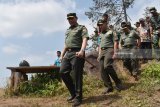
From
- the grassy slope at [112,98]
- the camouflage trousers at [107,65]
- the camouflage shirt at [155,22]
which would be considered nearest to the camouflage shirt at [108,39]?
the camouflage trousers at [107,65]

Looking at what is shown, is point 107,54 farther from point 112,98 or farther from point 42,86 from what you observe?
point 42,86

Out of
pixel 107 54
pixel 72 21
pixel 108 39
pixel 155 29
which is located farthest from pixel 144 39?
pixel 72 21

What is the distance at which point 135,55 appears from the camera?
1241 cm

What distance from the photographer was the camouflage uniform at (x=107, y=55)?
33.7 ft

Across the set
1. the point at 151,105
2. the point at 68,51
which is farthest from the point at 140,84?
the point at 68,51

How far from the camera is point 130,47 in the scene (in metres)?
12.3

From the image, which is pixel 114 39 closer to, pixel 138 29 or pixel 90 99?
pixel 90 99

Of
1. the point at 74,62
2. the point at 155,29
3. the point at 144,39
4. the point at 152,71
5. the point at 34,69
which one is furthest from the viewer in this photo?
the point at 144,39

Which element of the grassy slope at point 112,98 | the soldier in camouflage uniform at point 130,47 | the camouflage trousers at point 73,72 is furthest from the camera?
the soldier in camouflage uniform at point 130,47

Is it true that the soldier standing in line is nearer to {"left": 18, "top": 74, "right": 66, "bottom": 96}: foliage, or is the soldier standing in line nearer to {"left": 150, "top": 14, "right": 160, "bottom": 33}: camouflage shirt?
{"left": 150, "top": 14, "right": 160, "bottom": 33}: camouflage shirt

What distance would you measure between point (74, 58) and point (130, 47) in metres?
3.61

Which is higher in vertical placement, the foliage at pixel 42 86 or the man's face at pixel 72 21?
the man's face at pixel 72 21

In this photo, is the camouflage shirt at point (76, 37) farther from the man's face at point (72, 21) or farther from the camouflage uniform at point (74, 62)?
the man's face at point (72, 21)

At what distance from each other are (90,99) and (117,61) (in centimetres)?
436
